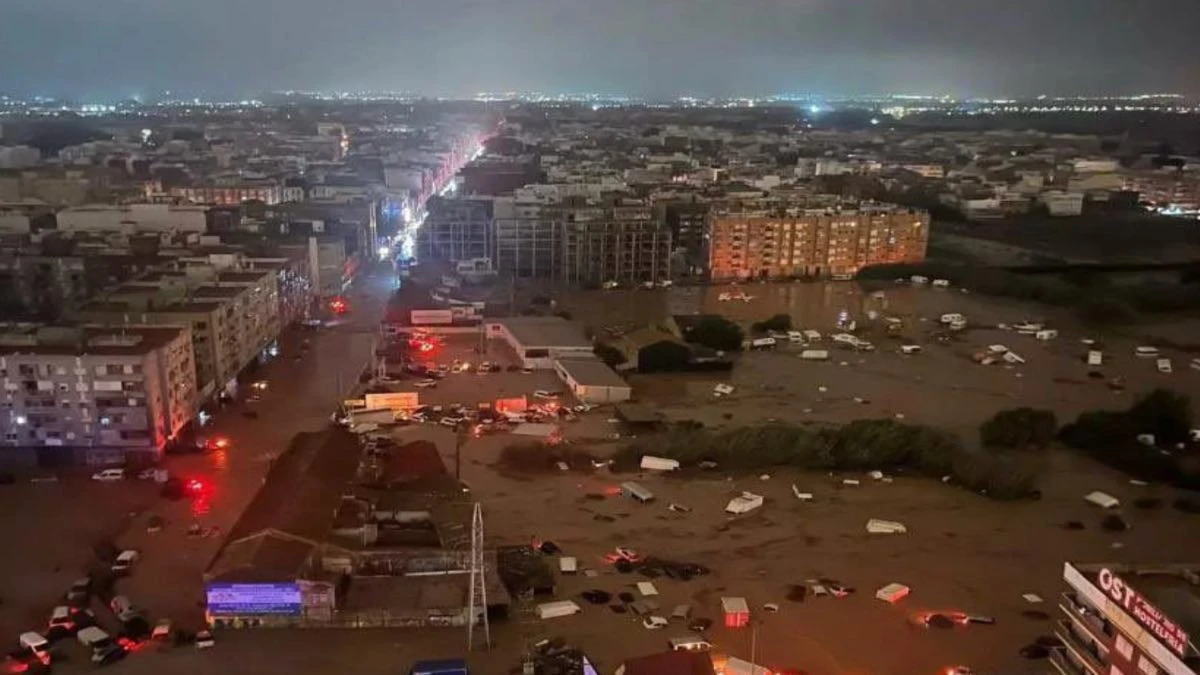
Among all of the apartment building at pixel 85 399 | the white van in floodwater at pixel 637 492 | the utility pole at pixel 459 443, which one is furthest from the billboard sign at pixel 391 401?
the white van in floodwater at pixel 637 492

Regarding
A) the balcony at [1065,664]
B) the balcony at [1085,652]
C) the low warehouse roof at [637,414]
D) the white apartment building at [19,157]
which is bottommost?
the low warehouse roof at [637,414]

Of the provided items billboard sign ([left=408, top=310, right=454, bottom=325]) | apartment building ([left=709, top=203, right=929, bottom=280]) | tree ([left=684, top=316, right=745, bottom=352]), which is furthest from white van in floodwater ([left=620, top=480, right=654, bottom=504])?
apartment building ([left=709, top=203, right=929, bottom=280])

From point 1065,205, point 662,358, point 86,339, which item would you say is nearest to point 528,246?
point 662,358

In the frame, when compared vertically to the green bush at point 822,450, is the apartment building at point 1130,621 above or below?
above

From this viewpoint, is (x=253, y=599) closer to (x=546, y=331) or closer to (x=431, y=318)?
(x=546, y=331)

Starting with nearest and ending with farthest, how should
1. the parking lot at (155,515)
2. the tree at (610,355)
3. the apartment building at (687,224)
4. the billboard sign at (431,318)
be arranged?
the parking lot at (155,515) < the tree at (610,355) < the billboard sign at (431,318) < the apartment building at (687,224)

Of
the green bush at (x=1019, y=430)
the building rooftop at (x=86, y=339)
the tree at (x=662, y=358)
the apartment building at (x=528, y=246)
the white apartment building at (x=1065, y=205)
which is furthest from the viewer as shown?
the white apartment building at (x=1065, y=205)

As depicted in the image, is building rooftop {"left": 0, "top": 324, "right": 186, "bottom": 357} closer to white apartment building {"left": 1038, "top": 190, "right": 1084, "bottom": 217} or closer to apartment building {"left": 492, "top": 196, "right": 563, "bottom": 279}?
apartment building {"left": 492, "top": 196, "right": 563, "bottom": 279}

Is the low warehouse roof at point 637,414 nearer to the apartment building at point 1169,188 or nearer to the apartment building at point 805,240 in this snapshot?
the apartment building at point 805,240

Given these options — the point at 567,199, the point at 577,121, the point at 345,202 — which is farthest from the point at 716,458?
the point at 577,121
